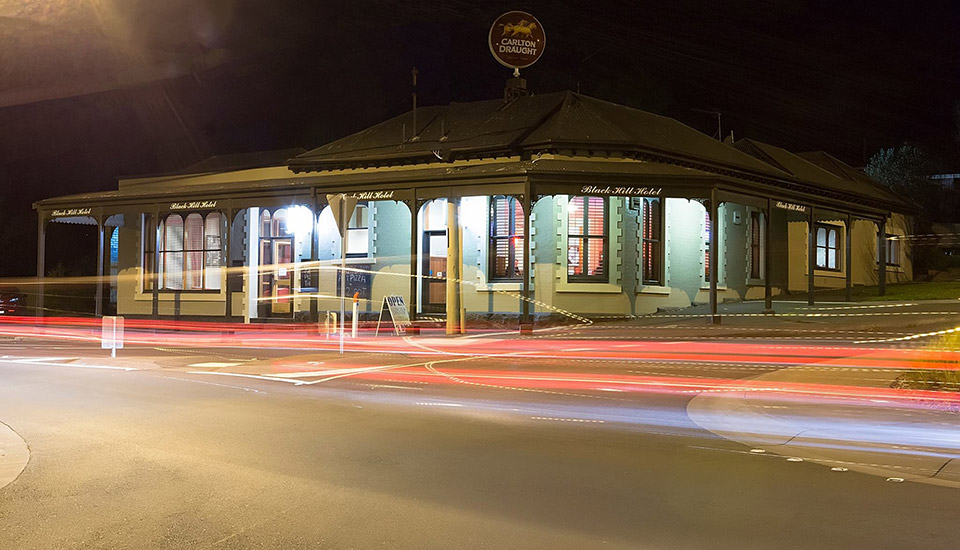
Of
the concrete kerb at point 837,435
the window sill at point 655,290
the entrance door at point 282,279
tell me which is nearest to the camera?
the concrete kerb at point 837,435

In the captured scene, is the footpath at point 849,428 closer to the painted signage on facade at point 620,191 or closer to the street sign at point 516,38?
the painted signage on facade at point 620,191

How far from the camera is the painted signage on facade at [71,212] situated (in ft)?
107

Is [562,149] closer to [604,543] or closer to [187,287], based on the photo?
[187,287]

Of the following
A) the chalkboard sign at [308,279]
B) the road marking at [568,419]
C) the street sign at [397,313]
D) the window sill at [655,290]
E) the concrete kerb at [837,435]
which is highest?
the chalkboard sign at [308,279]

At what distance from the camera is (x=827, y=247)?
1378 inches

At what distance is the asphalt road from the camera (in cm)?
594

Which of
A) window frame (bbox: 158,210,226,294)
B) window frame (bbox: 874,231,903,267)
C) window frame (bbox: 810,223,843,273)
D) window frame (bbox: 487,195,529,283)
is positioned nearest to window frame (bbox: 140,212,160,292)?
window frame (bbox: 158,210,226,294)

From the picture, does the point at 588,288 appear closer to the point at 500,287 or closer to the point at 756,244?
the point at 500,287

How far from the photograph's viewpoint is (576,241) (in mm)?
26703

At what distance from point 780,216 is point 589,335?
14292mm

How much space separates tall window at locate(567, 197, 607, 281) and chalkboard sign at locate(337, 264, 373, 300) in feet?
23.1

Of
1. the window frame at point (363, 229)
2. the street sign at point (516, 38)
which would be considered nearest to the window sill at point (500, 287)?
the window frame at point (363, 229)

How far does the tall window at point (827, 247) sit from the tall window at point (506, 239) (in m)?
13.2

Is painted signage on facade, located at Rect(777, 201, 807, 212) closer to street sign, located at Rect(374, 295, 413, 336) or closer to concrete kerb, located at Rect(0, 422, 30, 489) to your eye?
street sign, located at Rect(374, 295, 413, 336)
